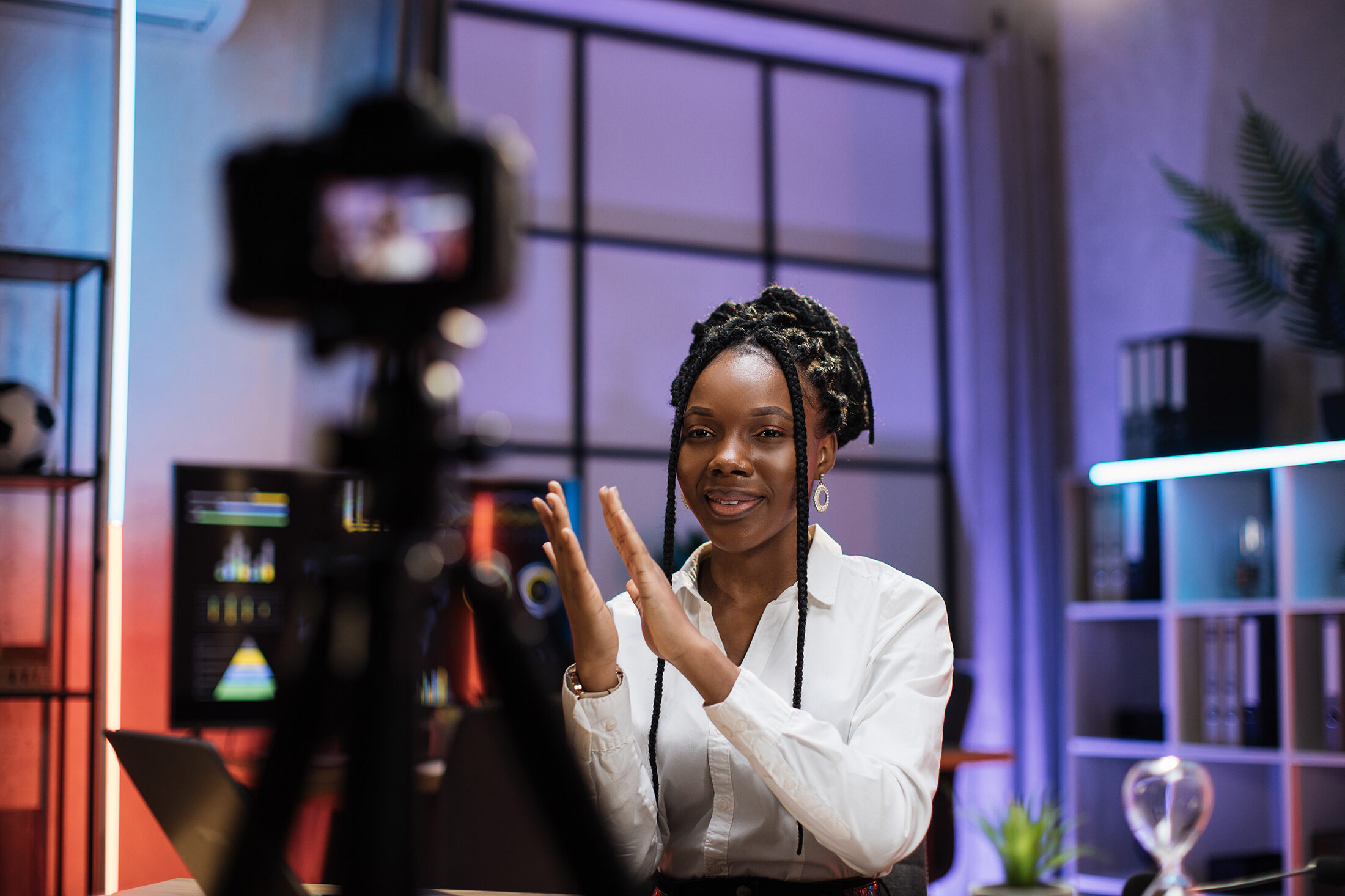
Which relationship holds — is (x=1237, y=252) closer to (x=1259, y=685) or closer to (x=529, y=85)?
(x=1259, y=685)

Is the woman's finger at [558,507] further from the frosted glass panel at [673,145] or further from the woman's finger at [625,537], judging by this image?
the frosted glass panel at [673,145]

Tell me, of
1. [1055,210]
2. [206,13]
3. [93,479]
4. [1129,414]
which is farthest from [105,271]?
[1055,210]

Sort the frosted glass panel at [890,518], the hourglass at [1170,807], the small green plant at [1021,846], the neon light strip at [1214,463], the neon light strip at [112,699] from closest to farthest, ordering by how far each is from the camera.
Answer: the hourglass at [1170,807] → the neon light strip at [112,699] → the small green plant at [1021,846] → the neon light strip at [1214,463] → the frosted glass panel at [890,518]

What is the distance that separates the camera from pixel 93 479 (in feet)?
9.59

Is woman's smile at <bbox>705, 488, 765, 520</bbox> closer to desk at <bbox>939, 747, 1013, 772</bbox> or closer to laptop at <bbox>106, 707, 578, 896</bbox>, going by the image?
laptop at <bbox>106, 707, 578, 896</bbox>

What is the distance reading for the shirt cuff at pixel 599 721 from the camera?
1207mm

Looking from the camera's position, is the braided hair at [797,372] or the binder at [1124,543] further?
the binder at [1124,543]

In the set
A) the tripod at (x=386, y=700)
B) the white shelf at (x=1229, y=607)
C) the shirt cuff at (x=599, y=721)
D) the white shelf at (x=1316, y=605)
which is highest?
the tripod at (x=386, y=700)

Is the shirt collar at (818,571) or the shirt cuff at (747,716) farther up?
the shirt collar at (818,571)

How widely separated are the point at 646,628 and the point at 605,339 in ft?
11.1

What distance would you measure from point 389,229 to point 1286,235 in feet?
13.7

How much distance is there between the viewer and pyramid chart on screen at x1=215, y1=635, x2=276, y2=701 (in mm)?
3475

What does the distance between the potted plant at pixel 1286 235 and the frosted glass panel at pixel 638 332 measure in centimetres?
168

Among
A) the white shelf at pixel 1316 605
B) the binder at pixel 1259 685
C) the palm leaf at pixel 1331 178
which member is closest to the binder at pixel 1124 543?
the binder at pixel 1259 685
